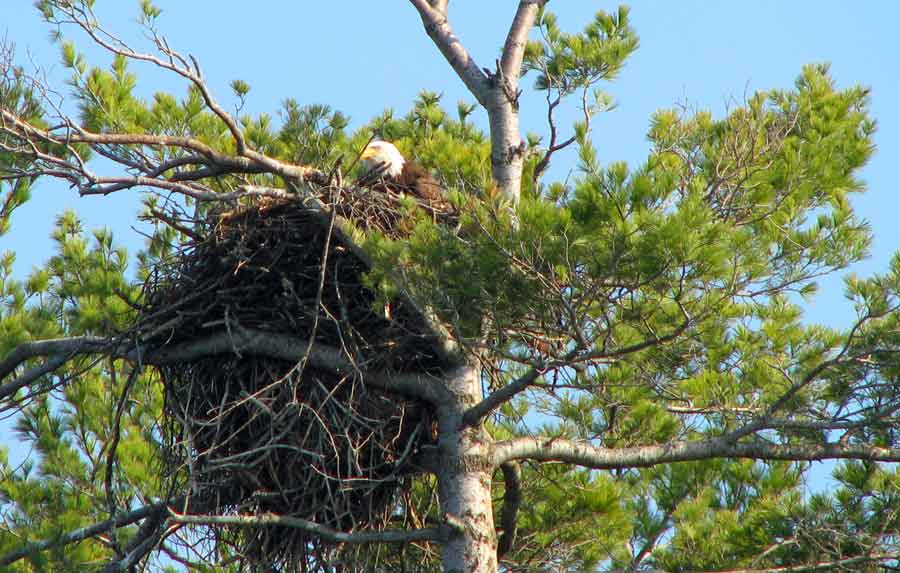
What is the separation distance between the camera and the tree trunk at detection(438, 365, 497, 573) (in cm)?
545

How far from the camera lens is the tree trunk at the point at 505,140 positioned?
20.0ft

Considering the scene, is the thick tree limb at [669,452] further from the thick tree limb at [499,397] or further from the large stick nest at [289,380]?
the large stick nest at [289,380]

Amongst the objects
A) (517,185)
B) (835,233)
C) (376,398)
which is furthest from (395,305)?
(835,233)

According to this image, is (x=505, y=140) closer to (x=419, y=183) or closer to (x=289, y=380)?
(x=419, y=183)

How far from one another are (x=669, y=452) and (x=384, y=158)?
1959 millimetres

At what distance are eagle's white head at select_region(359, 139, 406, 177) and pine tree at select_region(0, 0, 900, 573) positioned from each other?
0.39ft

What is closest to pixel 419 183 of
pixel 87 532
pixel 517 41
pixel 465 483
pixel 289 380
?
pixel 517 41

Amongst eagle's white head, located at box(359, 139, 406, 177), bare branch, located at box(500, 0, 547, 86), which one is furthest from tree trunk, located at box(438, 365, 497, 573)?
bare branch, located at box(500, 0, 547, 86)

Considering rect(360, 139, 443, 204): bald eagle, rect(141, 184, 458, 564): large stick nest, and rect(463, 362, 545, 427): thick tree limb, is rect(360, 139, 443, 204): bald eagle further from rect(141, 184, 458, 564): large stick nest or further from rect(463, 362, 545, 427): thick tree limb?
rect(463, 362, 545, 427): thick tree limb

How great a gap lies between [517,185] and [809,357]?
1.40 meters

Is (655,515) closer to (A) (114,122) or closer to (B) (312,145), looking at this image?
(B) (312,145)

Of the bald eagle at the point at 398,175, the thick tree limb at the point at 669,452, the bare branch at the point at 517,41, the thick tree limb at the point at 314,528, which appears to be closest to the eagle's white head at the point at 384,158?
the bald eagle at the point at 398,175

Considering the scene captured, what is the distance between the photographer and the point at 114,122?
6.08 metres

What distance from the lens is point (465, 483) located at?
5582 mm
